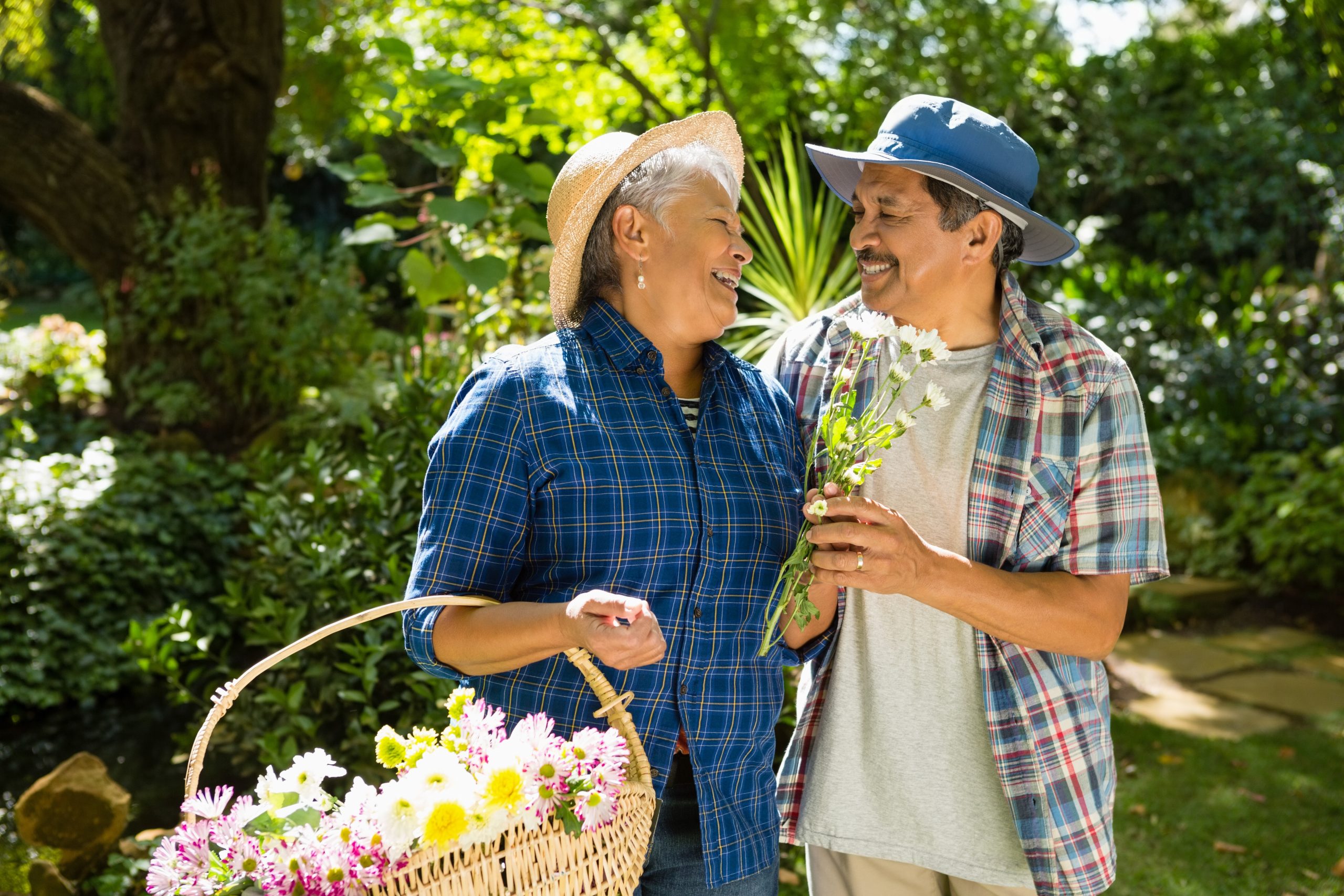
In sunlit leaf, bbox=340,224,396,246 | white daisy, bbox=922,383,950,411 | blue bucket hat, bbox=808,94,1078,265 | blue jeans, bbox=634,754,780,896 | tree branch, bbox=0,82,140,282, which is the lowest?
blue jeans, bbox=634,754,780,896

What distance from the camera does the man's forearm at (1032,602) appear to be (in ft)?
5.23

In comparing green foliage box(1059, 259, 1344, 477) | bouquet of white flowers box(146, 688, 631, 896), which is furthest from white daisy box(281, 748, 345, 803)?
green foliage box(1059, 259, 1344, 477)

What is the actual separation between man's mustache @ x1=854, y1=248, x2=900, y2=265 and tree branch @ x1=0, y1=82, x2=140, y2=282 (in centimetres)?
554

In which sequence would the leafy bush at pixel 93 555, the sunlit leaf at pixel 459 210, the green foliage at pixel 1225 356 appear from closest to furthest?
the sunlit leaf at pixel 459 210
the leafy bush at pixel 93 555
the green foliage at pixel 1225 356

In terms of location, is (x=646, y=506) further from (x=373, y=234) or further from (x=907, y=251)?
(x=373, y=234)

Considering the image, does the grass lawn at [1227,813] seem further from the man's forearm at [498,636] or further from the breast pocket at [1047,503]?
the man's forearm at [498,636]

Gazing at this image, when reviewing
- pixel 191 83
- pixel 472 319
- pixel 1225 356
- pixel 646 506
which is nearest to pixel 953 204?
pixel 646 506

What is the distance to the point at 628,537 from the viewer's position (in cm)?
151

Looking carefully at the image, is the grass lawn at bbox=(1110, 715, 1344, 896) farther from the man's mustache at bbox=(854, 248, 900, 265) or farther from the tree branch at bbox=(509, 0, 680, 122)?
the tree branch at bbox=(509, 0, 680, 122)

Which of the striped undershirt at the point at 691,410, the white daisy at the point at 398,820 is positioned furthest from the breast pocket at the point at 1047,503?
the white daisy at the point at 398,820

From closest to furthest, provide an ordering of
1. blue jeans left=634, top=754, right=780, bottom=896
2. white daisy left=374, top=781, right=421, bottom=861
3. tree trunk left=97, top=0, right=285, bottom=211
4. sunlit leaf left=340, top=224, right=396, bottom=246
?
white daisy left=374, top=781, right=421, bottom=861 → blue jeans left=634, top=754, right=780, bottom=896 → sunlit leaf left=340, top=224, right=396, bottom=246 → tree trunk left=97, top=0, right=285, bottom=211

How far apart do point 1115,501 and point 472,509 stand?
1.00 metres

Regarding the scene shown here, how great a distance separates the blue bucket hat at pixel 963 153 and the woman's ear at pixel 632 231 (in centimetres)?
40

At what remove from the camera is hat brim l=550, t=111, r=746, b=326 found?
5.54ft
